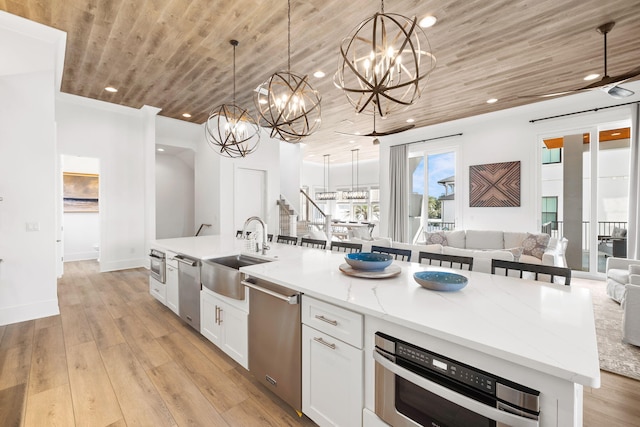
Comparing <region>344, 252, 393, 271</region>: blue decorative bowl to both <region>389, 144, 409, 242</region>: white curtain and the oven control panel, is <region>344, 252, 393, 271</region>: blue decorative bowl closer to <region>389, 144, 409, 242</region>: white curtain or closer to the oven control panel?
the oven control panel

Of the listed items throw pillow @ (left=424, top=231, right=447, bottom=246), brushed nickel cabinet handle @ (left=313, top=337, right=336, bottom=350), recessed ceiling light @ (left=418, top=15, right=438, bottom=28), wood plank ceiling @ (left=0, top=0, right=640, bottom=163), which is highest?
wood plank ceiling @ (left=0, top=0, right=640, bottom=163)

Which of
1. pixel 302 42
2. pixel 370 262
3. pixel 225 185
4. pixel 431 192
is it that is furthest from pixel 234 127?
pixel 431 192

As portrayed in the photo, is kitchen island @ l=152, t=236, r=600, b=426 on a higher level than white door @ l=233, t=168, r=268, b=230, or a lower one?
lower

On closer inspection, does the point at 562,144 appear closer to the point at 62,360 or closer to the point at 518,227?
the point at 518,227

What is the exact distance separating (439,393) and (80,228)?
29.2 feet

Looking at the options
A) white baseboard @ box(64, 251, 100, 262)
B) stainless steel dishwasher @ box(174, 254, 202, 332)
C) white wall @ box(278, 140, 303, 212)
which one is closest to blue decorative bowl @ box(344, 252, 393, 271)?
stainless steel dishwasher @ box(174, 254, 202, 332)

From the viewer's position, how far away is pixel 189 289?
297 cm

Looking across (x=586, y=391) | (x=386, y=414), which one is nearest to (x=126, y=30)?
(x=386, y=414)

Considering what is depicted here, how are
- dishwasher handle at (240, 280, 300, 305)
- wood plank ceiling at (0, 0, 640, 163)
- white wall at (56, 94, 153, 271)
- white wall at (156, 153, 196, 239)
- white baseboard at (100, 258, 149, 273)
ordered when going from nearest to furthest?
dishwasher handle at (240, 280, 300, 305) < wood plank ceiling at (0, 0, 640, 163) < white wall at (56, 94, 153, 271) < white baseboard at (100, 258, 149, 273) < white wall at (156, 153, 196, 239)

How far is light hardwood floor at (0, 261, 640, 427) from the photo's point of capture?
185cm

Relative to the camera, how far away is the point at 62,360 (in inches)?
98.7

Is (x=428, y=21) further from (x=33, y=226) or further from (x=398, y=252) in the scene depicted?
(x=33, y=226)

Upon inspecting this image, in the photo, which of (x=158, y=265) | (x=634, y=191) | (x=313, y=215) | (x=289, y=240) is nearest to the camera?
(x=158, y=265)

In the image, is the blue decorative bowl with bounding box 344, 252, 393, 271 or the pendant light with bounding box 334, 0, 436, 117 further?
the blue decorative bowl with bounding box 344, 252, 393, 271
